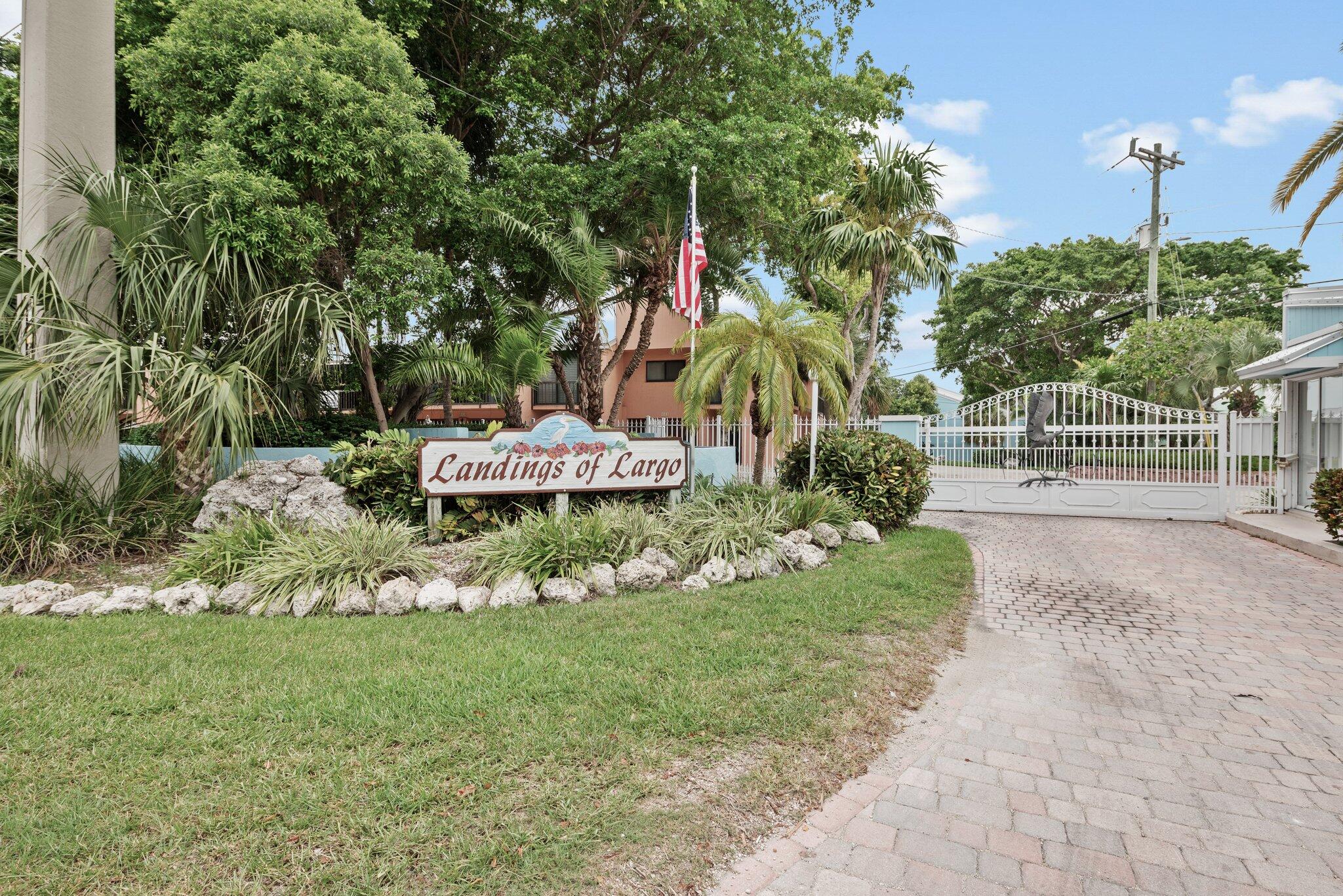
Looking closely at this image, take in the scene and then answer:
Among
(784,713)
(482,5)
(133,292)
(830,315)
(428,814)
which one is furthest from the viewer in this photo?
(482,5)

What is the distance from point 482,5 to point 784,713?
1414 centimetres

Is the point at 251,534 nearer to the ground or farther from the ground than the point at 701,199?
nearer to the ground

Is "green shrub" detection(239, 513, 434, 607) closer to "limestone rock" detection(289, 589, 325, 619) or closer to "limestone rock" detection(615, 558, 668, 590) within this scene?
"limestone rock" detection(289, 589, 325, 619)

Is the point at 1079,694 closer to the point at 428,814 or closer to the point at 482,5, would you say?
the point at 428,814

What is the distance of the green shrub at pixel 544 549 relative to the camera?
5.96 m

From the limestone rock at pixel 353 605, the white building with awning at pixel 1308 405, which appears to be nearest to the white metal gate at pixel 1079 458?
the white building with awning at pixel 1308 405

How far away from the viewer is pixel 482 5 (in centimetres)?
1243

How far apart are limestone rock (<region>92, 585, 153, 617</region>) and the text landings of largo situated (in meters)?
2.61

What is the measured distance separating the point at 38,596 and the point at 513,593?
12.9 ft

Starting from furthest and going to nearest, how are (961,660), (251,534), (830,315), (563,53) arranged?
(563,53), (830,315), (251,534), (961,660)

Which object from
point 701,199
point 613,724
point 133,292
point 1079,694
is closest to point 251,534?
point 133,292

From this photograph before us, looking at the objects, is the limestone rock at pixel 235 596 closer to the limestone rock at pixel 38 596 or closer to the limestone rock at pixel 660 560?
the limestone rock at pixel 38 596

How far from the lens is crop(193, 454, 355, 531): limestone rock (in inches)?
276

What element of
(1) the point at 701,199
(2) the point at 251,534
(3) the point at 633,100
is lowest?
(2) the point at 251,534
